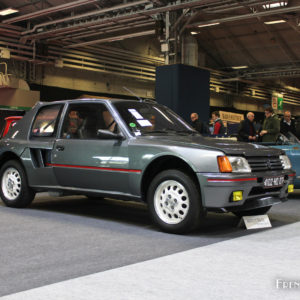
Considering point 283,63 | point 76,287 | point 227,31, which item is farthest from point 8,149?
point 283,63

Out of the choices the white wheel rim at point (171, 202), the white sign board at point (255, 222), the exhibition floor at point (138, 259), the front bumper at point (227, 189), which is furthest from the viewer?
the white sign board at point (255, 222)

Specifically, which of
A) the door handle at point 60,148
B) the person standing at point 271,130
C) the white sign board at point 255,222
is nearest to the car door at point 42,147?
the door handle at point 60,148

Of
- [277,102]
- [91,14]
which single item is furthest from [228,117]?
[91,14]

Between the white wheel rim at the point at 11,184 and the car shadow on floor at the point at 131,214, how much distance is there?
1.19ft

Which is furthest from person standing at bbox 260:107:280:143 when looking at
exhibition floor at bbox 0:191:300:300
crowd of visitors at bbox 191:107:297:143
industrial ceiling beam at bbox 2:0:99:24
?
industrial ceiling beam at bbox 2:0:99:24

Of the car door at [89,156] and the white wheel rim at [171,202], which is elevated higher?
the car door at [89,156]

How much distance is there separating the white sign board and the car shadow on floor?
0.29 ft

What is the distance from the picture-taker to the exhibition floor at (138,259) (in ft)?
9.84

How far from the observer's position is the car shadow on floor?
17.8 ft

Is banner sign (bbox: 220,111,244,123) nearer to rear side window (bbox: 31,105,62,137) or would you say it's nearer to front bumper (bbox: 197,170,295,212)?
rear side window (bbox: 31,105,62,137)

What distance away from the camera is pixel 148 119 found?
231 inches

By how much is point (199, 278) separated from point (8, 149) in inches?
172

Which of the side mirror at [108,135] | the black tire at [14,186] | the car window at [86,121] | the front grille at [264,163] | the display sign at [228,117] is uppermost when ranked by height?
the display sign at [228,117]

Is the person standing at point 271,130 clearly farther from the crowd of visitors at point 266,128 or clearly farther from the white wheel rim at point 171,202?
the white wheel rim at point 171,202
